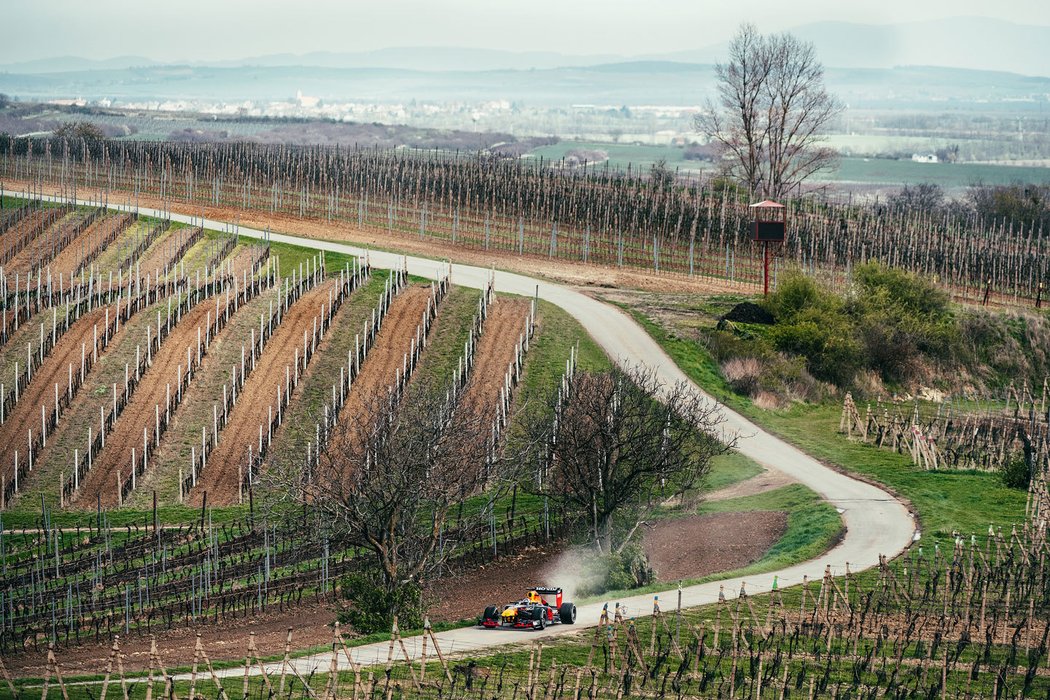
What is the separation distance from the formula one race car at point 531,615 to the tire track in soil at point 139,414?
19.3 m

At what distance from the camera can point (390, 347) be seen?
5750 centimetres

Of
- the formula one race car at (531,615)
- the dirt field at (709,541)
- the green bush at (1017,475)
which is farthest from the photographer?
the green bush at (1017,475)

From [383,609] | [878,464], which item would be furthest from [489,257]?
[383,609]

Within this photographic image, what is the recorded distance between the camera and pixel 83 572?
→ 42.0 meters

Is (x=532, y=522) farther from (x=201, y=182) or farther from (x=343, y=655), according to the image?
(x=201, y=182)

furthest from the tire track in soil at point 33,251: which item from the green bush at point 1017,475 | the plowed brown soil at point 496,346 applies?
→ the green bush at point 1017,475

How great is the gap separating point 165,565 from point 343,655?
12934mm

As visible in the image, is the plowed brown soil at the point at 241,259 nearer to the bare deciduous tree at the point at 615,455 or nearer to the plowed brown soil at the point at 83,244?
the plowed brown soil at the point at 83,244

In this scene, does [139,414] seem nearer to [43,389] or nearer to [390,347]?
[43,389]

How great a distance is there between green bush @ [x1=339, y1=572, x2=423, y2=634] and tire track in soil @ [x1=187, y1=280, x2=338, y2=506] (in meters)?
15.8

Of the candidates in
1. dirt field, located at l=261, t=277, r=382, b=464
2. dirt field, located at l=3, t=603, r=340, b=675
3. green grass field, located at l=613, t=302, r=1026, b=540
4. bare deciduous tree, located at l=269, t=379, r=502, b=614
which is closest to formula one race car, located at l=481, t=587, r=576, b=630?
bare deciduous tree, located at l=269, t=379, r=502, b=614

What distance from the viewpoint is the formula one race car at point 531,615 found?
32.5m

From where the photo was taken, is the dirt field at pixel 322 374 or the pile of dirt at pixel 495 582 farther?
the dirt field at pixel 322 374

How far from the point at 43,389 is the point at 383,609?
2650 cm
